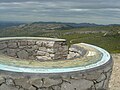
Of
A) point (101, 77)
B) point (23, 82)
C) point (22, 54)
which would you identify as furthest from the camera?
point (22, 54)

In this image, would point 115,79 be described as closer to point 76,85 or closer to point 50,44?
point 50,44

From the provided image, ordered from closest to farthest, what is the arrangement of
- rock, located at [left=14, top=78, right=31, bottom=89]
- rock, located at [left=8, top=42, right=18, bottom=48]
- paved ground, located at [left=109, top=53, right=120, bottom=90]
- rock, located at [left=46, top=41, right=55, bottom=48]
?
rock, located at [left=14, top=78, right=31, bottom=89] → rock, located at [left=8, top=42, right=18, bottom=48] → rock, located at [left=46, top=41, right=55, bottom=48] → paved ground, located at [left=109, top=53, right=120, bottom=90]

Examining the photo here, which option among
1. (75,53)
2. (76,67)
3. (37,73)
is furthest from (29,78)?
(75,53)

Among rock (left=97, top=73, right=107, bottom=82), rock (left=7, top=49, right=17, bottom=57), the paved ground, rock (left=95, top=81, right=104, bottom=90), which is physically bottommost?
the paved ground

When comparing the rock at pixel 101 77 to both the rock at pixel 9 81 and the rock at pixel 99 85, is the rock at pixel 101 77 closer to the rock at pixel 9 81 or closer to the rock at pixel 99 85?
the rock at pixel 99 85

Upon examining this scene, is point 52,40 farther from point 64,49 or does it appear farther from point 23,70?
point 23,70

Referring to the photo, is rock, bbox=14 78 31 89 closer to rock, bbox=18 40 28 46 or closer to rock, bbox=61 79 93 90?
rock, bbox=61 79 93 90

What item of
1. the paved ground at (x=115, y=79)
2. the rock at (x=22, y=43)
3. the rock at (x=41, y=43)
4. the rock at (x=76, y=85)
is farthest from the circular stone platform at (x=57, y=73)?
the paved ground at (x=115, y=79)

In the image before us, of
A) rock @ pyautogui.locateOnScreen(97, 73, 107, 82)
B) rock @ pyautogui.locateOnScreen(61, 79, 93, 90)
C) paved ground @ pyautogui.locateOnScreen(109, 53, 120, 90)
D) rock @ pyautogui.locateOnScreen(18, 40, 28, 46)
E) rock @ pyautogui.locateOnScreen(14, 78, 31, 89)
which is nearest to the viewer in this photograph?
rock @ pyautogui.locateOnScreen(14, 78, 31, 89)

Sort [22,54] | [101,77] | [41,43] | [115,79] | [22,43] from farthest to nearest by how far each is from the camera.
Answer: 1. [115,79]
2. [41,43]
3. [22,54]
4. [22,43]
5. [101,77]

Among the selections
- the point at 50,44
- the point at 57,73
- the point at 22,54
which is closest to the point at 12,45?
the point at 22,54

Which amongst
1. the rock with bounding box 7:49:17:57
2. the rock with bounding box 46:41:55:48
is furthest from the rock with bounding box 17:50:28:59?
the rock with bounding box 46:41:55:48

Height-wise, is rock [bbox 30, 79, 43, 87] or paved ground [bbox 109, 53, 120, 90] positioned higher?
rock [bbox 30, 79, 43, 87]

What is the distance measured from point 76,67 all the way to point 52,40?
4556 millimetres
